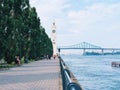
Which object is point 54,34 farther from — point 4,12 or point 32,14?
point 4,12

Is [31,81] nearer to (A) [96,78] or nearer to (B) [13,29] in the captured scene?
(B) [13,29]

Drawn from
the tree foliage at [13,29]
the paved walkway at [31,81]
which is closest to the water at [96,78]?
the paved walkway at [31,81]

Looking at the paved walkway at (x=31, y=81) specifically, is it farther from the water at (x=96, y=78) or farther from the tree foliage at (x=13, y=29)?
the tree foliage at (x=13, y=29)

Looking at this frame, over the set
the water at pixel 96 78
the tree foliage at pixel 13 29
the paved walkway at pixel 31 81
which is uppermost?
the tree foliage at pixel 13 29

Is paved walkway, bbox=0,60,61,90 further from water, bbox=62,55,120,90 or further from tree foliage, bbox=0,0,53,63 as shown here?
tree foliage, bbox=0,0,53,63

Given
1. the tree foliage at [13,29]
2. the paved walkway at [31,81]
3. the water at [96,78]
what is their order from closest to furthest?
1. the paved walkway at [31,81]
2. the water at [96,78]
3. the tree foliage at [13,29]

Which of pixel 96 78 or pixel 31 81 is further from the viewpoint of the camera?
pixel 96 78

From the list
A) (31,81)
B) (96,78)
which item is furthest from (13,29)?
(31,81)

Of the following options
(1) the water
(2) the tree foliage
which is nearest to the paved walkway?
(1) the water

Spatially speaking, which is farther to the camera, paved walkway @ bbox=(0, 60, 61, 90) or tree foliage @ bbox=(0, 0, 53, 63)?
tree foliage @ bbox=(0, 0, 53, 63)

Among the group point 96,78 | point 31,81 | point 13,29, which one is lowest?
point 96,78

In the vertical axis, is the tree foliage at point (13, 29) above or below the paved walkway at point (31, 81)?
above

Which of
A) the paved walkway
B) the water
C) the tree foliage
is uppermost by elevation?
the tree foliage

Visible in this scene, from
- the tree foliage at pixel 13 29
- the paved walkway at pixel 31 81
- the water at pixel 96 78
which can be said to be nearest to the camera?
the paved walkway at pixel 31 81
